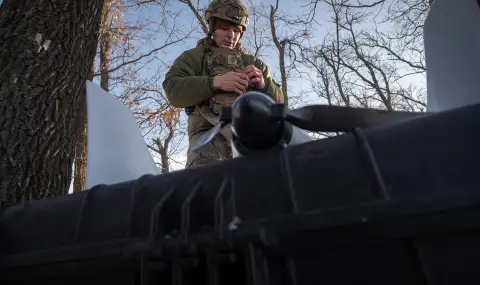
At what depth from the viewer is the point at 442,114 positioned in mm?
556

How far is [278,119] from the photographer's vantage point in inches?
25.6

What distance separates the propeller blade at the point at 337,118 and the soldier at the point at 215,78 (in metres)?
0.90

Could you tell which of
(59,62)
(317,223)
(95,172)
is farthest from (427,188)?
(59,62)

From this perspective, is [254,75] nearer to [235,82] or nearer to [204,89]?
[235,82]

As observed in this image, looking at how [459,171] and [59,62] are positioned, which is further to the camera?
[59,62]


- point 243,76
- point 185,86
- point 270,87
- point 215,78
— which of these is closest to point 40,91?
point 185,86

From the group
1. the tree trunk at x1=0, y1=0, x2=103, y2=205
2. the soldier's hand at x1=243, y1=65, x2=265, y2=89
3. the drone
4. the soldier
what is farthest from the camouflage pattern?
the drone

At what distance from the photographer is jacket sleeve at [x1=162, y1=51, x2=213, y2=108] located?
1720 millimetres

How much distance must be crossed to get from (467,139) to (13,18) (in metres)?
1.94

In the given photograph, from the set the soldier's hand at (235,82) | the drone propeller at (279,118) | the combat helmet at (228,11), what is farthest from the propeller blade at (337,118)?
the combat helmet at (228,11)

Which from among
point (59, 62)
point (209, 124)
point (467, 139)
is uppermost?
point (59, 62)

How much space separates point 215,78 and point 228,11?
515 millimetres

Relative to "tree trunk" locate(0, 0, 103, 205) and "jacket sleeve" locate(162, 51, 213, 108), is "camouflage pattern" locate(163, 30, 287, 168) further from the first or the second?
"tree trunk" locate(0, 0, 103, 205)

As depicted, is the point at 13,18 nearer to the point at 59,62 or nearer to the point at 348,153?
the point at 59,62
